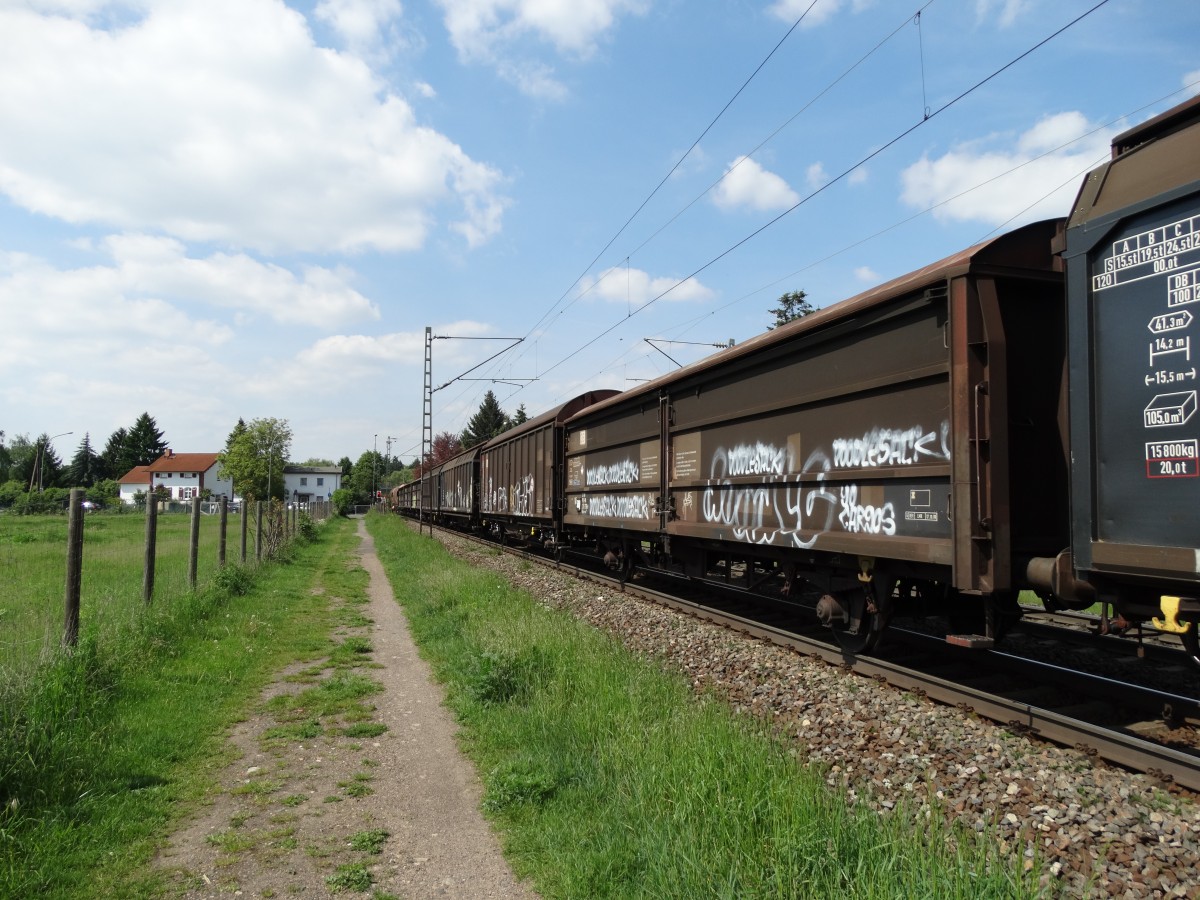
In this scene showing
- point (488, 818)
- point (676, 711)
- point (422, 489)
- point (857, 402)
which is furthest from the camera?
point (422, 489)

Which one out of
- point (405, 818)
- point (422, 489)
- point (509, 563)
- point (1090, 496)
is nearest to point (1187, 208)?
point (1090, 496)

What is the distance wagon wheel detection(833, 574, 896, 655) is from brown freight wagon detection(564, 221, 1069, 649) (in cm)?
2

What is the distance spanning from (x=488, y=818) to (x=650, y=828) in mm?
1200

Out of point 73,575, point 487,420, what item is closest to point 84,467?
point 487,420

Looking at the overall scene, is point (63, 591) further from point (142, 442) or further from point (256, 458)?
point (142, 442)

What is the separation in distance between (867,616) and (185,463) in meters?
119

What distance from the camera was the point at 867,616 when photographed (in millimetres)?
6957

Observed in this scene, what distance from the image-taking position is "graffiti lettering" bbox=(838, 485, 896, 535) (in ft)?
19.7

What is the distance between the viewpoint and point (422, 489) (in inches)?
1652

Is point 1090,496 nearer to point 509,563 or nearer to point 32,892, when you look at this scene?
point 32,892

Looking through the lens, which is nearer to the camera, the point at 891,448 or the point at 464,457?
the point at 891,448

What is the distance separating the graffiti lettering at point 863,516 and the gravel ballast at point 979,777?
4.11ft

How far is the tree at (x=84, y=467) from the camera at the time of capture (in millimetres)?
117188

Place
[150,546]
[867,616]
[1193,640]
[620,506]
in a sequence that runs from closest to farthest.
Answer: [1193,640] < [867,616] < [150,546] < [620,506]
